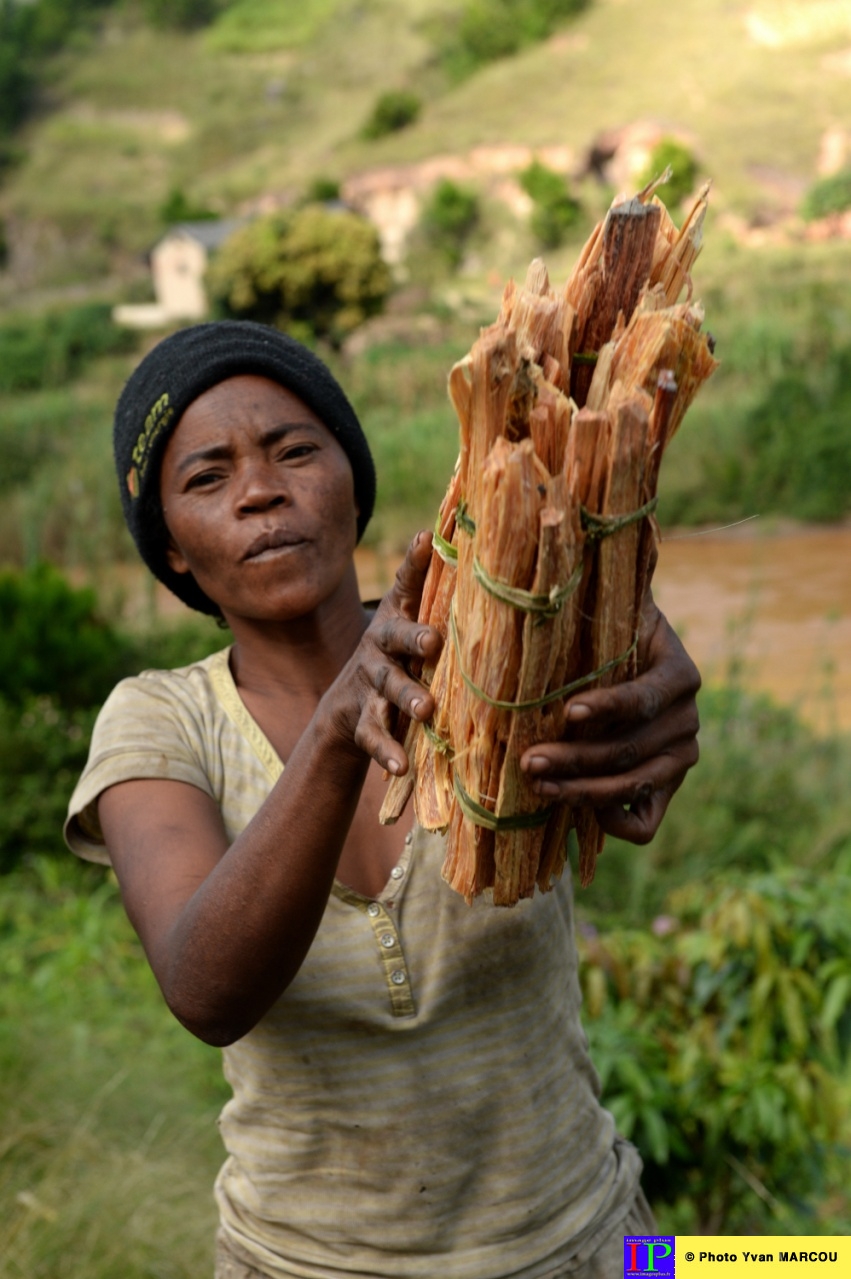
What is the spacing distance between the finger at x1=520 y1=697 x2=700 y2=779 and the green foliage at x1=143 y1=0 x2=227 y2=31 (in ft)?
235

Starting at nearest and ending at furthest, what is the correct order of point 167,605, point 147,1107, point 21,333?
1. point 147,1107
2. point 167,605
3. point 21,333

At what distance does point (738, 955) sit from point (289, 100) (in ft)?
191

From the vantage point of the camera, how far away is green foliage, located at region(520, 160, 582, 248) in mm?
28750

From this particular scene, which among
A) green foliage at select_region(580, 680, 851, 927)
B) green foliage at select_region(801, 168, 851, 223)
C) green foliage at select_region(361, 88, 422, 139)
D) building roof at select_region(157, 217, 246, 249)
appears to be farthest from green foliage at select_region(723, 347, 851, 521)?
green foliage at select_region(361, 88, 422, 139)

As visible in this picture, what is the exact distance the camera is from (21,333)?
27734 millimetres

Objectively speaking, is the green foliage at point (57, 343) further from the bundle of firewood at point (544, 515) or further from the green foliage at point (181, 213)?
the bundle of firewood at point (544, 515)

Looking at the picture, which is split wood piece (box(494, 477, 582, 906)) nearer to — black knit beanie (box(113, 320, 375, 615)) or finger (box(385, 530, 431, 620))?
finger (box(385, 530, 431, 620))

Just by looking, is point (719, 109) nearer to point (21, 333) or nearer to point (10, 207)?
point (21, 333)

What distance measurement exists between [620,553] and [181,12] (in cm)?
7228

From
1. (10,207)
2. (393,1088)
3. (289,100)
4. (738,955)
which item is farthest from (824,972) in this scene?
(289,100)

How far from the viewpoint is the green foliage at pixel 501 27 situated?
147 feet

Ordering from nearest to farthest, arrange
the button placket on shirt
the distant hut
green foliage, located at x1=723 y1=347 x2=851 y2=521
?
the button placket on shirt
green foliage, located at x1=723 y1=347 x2=851 y2=521
the distant hut

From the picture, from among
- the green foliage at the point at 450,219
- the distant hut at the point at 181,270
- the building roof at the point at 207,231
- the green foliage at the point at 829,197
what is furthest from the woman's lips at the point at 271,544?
the building roof at the point at 207,231

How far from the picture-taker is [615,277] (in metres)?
1.18
